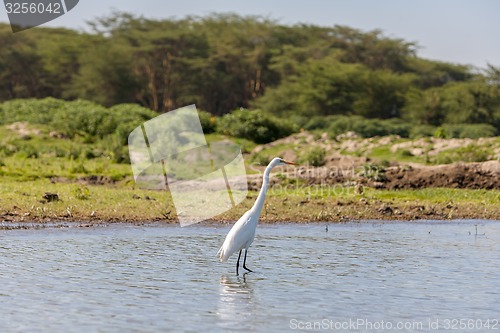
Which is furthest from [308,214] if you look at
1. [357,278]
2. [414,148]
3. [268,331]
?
[414,148]

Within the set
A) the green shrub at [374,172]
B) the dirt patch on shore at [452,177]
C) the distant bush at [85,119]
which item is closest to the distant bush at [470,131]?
the distant bush at [85,119]

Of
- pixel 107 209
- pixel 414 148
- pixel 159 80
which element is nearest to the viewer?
pixel 107 209

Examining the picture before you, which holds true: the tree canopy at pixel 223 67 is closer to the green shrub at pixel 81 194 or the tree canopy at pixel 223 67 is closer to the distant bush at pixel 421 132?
the distant bush at pixel 421 132

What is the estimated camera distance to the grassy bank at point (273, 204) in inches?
620

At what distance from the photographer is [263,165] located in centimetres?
2516

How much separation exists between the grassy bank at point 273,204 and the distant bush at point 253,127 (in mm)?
11593

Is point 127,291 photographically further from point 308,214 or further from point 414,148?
point 414,148

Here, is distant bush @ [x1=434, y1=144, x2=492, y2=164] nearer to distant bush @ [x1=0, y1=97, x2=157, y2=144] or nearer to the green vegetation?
the green vegetation

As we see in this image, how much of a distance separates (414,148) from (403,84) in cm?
2411

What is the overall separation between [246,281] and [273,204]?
7029mm

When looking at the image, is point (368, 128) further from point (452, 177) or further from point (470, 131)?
point (452, 177)

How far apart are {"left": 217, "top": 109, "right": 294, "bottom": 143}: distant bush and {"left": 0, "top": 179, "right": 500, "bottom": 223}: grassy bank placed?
11.6 meters

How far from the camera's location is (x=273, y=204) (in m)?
17.5

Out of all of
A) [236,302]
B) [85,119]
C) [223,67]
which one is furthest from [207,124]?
[223,67]
